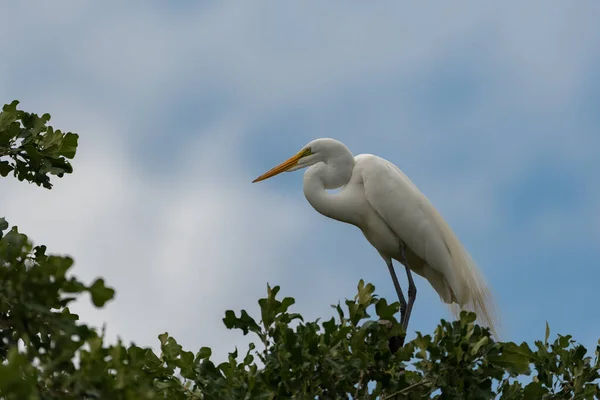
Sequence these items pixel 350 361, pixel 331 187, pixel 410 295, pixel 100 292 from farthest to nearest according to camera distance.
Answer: pixel 331 187
pixel 410 295
pixel 350 361
pixel 100 292

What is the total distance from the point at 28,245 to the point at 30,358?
540 mm

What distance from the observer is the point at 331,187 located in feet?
27.9

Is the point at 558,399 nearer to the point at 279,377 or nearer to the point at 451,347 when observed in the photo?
the point at 451,347

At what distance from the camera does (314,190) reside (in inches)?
333

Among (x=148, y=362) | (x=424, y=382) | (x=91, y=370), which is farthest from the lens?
(x=148, y=362)

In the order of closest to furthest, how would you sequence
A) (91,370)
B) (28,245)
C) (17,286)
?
(91,370)
(17,286)
(28,245)

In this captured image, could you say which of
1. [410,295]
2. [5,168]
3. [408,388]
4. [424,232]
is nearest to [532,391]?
[408,388]

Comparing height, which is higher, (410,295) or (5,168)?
(410,295)

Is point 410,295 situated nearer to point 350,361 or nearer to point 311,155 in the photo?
point 311,155

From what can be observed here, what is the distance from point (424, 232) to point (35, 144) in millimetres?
3571

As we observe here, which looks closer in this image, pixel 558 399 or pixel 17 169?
pixel 558 399

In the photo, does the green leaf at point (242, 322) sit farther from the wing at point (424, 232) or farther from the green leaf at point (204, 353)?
the wing at point (424, 232)

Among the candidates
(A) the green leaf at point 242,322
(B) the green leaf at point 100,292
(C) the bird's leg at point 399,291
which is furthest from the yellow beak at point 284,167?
(B) the green leaf at point 100,292

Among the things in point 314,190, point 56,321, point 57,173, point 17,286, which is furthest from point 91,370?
point 314,190
